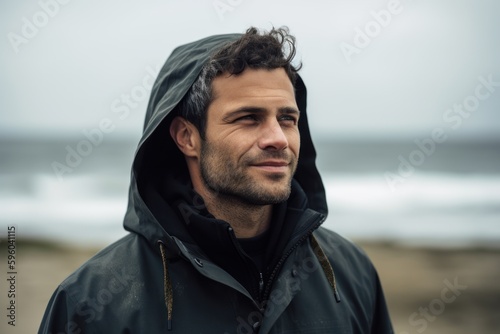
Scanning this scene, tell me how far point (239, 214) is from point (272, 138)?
369mm

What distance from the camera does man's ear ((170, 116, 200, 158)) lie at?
3.20m

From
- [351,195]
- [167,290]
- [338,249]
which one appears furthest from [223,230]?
[351,195]

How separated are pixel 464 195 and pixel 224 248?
1848cm

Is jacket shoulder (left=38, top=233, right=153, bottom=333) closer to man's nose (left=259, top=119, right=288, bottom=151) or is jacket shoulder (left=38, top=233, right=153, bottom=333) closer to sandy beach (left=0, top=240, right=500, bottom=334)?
man's nose (left=259, top=119, right=288, bottom=151)

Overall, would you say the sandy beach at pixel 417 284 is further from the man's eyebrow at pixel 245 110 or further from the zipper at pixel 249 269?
the man's eyebrow at pixel 245 110

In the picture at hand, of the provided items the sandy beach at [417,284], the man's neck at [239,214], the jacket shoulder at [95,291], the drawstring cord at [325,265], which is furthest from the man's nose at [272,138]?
the sandy beach at [417,284]

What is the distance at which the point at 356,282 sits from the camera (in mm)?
3232

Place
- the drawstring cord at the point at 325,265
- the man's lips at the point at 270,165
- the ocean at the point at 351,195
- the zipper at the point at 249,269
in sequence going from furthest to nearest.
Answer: the ocean at the point at 351,195
the drawstring cord at the point at 325,265
the man's lips at the point at 270,165
the zipper at the point at 249,269

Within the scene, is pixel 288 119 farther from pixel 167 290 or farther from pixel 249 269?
pixel 167 290

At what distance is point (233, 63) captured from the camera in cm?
307

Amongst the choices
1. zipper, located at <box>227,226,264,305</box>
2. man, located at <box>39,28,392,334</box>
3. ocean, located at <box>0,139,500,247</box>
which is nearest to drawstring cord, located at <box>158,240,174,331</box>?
man, located at <box>39,28,392,334</box>

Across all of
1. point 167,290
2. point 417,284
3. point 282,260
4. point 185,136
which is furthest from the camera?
point 417,284

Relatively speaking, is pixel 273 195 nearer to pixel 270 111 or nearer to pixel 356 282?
pixel 270 111

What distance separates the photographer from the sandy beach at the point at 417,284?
7875 mm
